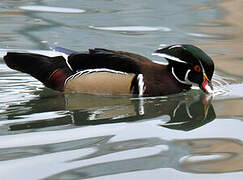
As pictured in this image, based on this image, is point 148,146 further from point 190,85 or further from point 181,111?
point 190,85

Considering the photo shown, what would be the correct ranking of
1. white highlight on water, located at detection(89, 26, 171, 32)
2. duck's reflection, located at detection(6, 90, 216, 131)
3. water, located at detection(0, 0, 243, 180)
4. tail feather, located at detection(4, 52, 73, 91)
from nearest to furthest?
water, located at detection(0, 0, 243, 180) < duck's reflection, located at detection(6, 90, 216, 131) < tail feather, located at detection(4, 52, 73, 91) < white highlight on water, located at detection(89, 26, 171, 32)

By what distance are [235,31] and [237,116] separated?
136 inches

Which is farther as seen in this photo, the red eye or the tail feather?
the tail feather

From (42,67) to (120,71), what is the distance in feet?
Answer: 2.56

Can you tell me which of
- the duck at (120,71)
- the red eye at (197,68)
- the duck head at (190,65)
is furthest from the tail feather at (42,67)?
the red eye at (197,68)

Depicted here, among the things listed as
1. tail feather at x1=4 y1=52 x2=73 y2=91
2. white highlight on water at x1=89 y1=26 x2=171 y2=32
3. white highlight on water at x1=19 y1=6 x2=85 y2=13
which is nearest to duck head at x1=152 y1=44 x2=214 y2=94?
tail feather at x1=4 y1=52 x2=73 y2=91

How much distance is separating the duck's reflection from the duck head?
15cm

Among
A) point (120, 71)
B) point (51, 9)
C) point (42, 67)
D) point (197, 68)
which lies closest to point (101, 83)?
point (120, 71)

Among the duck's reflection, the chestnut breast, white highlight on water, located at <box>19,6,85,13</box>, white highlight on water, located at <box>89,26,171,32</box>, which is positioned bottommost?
the duck's reflection

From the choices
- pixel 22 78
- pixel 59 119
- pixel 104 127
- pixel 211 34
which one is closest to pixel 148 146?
pixel 104 127

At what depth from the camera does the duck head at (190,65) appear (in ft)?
22.1

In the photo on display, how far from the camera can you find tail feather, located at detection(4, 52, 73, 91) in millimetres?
7020

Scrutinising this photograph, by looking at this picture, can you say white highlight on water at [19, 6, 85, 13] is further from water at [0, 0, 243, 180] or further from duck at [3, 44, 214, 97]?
duck at [3, 44, 214, 97]

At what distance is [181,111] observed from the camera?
6.43 meters
